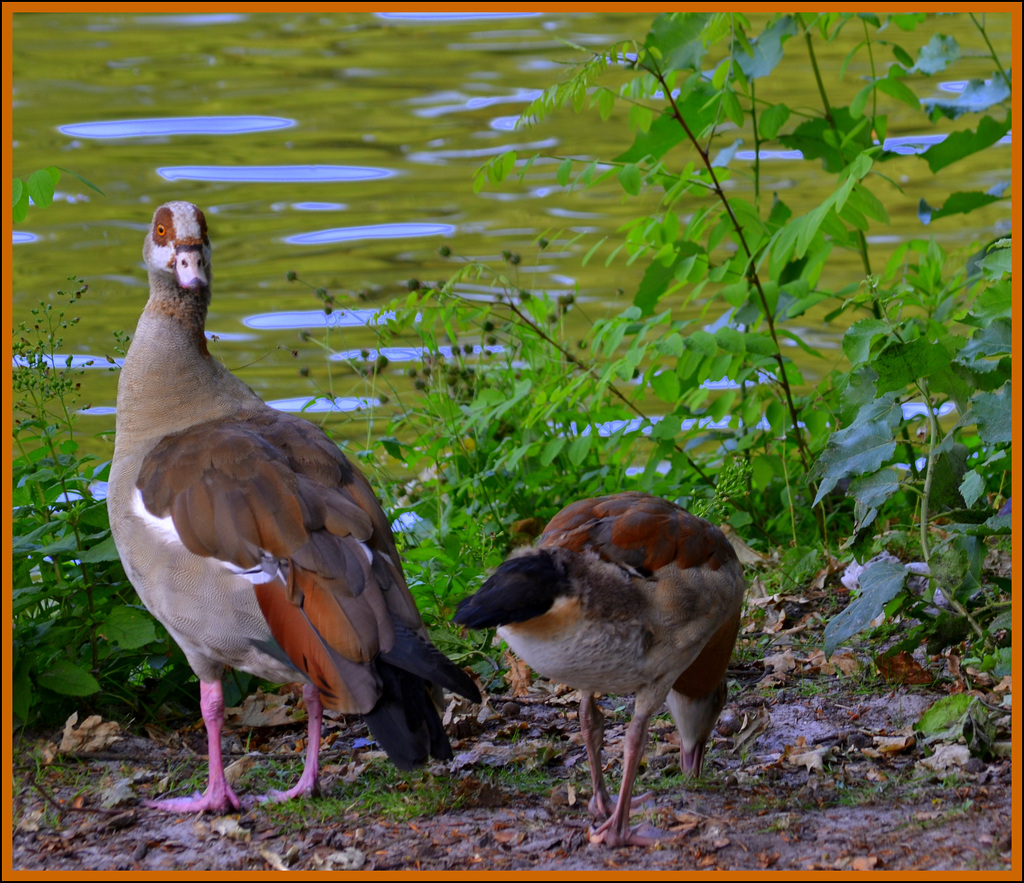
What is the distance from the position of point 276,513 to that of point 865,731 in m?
2.17

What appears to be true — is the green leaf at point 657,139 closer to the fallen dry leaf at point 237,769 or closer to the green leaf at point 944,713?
the green leaf at point 944,713

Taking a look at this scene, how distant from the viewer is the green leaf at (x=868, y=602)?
3.90 meters

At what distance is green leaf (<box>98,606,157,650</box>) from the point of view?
4254 millimetres

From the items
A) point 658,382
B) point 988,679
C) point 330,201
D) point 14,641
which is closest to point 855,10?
point 658,382

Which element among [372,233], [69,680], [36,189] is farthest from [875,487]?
[372,233]

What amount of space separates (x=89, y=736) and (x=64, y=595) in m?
0.52

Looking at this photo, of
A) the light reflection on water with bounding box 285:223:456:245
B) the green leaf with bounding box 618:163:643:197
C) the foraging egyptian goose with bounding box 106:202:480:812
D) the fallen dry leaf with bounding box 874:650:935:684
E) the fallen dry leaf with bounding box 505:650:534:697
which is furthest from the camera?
the light reflection on water with bounding box 285:223:456:245

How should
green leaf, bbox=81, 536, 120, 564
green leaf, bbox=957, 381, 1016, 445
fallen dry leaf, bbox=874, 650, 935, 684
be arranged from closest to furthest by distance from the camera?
1. green leaf, bbox=957, 381, 1016, 445
2. green leaf, bbox=81, 536, 120, 564
3. fallen dry leaf, bbox=874, 650, 935, 684

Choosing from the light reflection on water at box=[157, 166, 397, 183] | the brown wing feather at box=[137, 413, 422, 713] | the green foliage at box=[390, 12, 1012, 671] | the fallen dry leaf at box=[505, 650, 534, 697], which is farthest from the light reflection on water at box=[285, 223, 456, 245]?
the brown wing feather at box=[137, 413, 422, 713]

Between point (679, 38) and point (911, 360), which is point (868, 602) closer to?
point (911, 360)

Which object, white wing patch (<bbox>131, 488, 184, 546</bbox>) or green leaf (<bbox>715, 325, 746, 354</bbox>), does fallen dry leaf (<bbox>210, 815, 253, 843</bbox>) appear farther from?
green leaf (<bbox>715, 325, 746, 354</bbox>)

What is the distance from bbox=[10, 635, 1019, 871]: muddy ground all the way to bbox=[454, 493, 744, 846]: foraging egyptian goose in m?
0.23

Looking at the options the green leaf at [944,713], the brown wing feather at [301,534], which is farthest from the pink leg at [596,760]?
the green leaf at [944,713]

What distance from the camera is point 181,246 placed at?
168 inches
